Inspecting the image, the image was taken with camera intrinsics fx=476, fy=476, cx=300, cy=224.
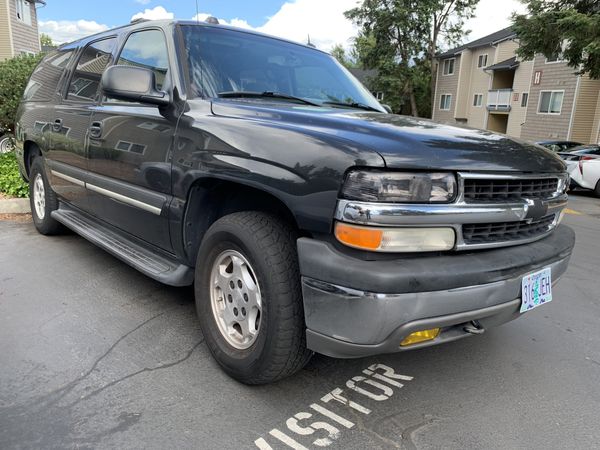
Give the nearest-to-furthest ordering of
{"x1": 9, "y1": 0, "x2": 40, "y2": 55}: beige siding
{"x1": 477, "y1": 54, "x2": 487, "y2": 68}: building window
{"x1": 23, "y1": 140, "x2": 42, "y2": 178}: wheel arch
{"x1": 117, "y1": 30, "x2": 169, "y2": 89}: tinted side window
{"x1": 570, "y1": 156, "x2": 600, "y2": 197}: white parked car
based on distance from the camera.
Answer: {"x1": 117, "y1": 30, "x2": 169, "y2": 89}: tinted side window, {"x1": 23, "y1": 140, "x2": 42, "y2": 178}: wheel arch, {"x1": 570, "y1": 156, "x2": 600, "y2": 197}: white parked car, {"x1": 9, "y1": 0, "x2": 40, "y2": 55}: beige siding, {"x1": 477, "y1": 54, "x2": 487, "y2": 68}: building window

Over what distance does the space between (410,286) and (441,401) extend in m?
0.94

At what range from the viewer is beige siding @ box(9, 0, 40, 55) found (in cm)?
2153

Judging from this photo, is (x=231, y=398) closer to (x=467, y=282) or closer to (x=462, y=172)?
(x=467, y=282)

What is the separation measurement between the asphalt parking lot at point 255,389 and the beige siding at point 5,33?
22.2 metres

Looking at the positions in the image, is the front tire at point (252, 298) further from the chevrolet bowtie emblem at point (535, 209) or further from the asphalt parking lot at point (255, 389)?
the chevrolet bowtie emblem at point (535, 209)

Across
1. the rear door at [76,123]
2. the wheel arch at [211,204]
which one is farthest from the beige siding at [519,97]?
the wheel arch at [211,204]

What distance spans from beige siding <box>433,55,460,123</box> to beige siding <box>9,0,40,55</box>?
2802cm

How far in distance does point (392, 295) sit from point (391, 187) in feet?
1.41

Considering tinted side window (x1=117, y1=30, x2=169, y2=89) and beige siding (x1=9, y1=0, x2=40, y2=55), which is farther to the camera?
beige siding (x1=9, y1=0, x2=40, y2=55)

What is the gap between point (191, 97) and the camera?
2832 mm

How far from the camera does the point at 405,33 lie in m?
35.8

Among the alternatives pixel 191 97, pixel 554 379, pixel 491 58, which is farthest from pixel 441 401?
pixel 491 58

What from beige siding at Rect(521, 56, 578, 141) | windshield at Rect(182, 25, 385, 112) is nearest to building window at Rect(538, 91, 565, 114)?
beige siding at Rect(521, 56, 578, 141)

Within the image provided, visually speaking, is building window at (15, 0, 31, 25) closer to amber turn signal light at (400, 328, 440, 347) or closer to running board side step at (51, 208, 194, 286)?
running board side step at (51, 208, 194, 286)
